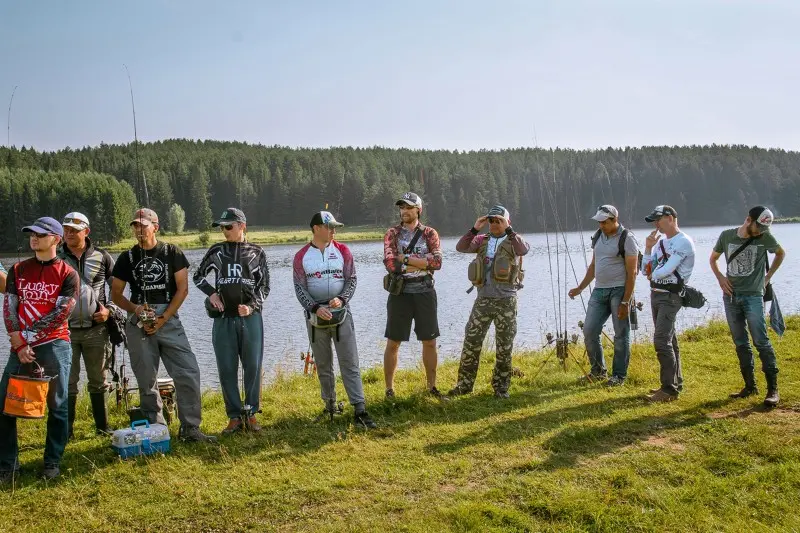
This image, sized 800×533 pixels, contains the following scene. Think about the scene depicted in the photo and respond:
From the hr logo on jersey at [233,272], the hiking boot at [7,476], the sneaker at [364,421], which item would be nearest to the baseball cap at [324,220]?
the hr logo on jersey at [233,272]

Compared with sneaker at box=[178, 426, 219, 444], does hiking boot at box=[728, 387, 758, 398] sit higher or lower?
lower

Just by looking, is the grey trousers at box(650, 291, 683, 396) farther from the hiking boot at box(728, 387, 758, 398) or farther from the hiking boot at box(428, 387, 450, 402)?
the hiking boot at box(428, 387, 450, 402)

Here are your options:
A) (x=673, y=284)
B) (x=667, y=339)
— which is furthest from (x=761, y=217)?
(x=667, y=339)

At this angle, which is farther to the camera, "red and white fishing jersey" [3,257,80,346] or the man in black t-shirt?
the man in black t-shirt

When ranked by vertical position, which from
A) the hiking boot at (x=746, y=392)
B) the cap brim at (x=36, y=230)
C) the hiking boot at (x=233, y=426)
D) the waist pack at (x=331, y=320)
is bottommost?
the hiking boot at (x=746, y=392)

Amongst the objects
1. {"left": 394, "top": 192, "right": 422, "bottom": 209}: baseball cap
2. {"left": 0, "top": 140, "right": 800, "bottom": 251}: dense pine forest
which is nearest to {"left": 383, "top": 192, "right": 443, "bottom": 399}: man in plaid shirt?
{"left": 394, "top": 192, "right": 422, "bottom": 209}: baseball cap

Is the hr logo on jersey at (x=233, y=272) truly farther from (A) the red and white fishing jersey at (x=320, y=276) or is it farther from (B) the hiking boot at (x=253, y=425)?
(B) the hiking boot at (x=253, y=425)

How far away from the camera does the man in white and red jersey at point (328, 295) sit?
20.6ft

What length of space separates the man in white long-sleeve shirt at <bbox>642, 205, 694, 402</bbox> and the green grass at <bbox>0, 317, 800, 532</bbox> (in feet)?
0.99

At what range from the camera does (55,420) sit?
5152 millimetres

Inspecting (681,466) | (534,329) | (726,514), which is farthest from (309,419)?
(534,329)

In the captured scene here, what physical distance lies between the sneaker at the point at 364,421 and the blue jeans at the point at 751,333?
3881mm

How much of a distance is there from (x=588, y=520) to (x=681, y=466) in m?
1.25

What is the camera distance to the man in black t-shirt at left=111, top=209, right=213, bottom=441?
584 centimetres
